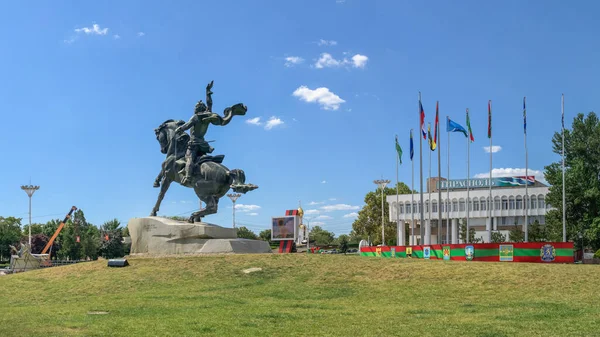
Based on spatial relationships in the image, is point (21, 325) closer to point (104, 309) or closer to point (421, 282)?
point (104, 309)

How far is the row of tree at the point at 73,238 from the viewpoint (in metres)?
84.7

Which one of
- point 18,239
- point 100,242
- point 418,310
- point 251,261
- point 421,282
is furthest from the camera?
point 18,239

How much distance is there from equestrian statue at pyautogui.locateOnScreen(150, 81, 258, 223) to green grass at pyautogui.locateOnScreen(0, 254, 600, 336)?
4.06 m

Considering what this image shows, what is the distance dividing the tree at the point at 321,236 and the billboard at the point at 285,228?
3502 inches

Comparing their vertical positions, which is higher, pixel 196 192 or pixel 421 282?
pixel 196 192

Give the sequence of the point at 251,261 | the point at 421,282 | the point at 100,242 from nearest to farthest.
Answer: the point at 421,282
the point at 251,261
the point at 100,242

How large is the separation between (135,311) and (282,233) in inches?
1264

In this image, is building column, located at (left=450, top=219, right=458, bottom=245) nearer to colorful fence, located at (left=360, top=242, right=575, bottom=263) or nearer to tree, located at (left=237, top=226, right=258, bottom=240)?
tree, located at (left=237, top=226, right=258, bottom=240)

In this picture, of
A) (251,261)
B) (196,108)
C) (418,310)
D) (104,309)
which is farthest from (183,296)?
(196,108)

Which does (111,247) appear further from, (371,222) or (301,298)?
(301,298)

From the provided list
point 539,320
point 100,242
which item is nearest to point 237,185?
point 539,320

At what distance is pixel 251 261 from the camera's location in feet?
86.5

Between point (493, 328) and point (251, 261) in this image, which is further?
point (251, 261)

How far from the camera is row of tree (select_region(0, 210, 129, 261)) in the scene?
8469 cm
